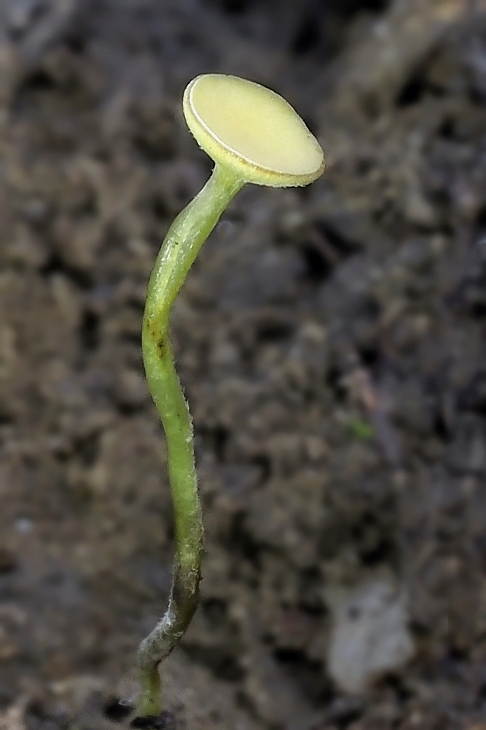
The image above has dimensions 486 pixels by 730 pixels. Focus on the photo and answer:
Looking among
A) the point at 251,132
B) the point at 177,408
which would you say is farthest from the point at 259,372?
the point at 251,132

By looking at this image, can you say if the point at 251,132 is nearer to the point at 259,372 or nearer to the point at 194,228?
the point at 194,228

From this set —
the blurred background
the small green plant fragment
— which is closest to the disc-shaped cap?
the small green plant fragment

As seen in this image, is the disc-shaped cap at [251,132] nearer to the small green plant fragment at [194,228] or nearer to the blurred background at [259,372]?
the small green plant fragment at [194,228]

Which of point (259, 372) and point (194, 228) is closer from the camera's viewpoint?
point (194, 228)

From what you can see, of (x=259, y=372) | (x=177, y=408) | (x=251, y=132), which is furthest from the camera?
(x=259, y=372)

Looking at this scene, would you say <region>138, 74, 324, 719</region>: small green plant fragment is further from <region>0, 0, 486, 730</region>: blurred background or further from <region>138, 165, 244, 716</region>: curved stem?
<region>0, 0, 486, 730</region>: blurred background

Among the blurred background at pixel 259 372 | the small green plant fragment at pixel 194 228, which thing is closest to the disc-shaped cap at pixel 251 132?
the small green plant fragment at pixel 194 228
